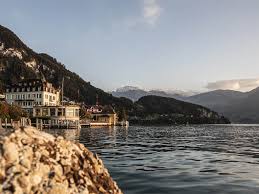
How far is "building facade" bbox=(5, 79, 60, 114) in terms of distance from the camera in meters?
184

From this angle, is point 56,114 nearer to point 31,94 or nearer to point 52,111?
point 52,111

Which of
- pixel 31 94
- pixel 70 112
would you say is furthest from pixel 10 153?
pixel 31 94

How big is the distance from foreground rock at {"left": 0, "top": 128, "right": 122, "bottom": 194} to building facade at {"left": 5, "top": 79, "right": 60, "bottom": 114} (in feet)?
572

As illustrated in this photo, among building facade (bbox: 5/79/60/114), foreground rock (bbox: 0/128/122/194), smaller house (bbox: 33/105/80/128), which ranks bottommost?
foreground rock (bbox: 0/128/122/194)

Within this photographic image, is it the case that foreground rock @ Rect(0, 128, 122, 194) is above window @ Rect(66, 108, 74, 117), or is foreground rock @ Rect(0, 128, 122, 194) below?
below

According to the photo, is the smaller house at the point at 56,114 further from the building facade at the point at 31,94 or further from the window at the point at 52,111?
the building facade at the point at 31,94

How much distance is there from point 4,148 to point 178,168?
943 inches

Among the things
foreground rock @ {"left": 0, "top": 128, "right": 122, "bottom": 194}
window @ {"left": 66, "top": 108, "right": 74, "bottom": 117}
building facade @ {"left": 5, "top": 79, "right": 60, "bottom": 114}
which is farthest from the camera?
building facade @ {"left": 5, "top": 79, "right": 60, "bottom": 114}

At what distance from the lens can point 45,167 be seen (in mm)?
7707

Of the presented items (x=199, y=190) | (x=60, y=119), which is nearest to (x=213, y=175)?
(x=199, y=190)

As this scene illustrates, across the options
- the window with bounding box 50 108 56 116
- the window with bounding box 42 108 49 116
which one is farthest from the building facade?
the window with bounding box 50 108 56 116

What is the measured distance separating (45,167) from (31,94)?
185316mm

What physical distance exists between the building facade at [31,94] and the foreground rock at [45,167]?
174461 millimetres

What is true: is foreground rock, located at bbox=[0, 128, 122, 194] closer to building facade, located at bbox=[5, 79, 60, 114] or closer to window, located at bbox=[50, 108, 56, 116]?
window, located at bbox=[50, 108, 56, 116]
